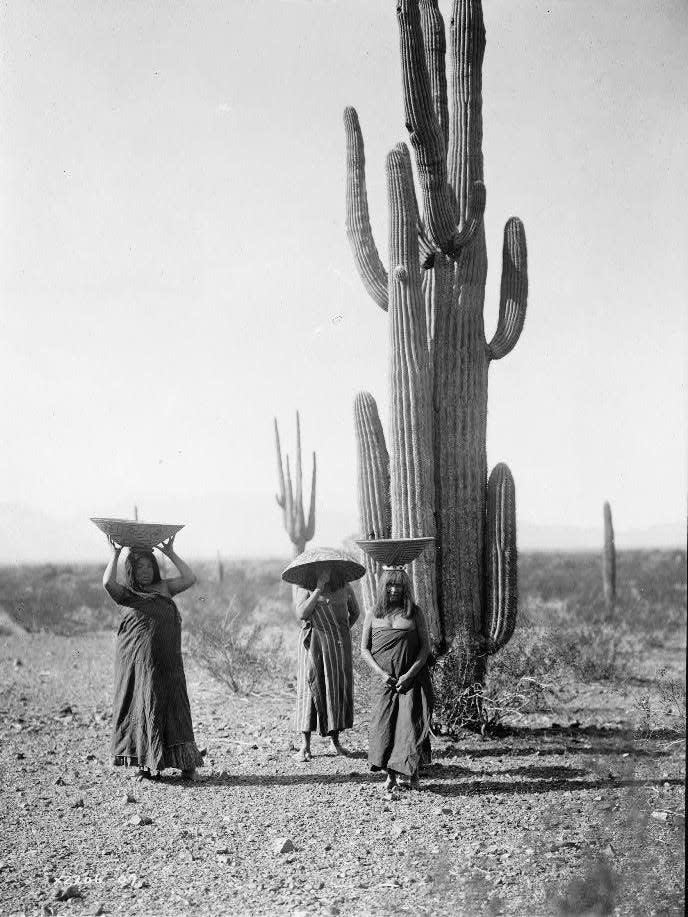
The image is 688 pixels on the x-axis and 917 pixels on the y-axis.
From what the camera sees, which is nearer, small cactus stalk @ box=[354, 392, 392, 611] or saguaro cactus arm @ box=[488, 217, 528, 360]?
small cactus stalk @ box=[354, 392, 392, 611]

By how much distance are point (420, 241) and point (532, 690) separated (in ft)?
16.4

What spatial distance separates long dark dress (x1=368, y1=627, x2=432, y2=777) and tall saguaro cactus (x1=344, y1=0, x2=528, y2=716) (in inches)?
68.2

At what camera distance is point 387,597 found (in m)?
6.91

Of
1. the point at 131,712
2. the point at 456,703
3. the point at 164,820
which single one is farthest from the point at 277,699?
the point at 164,820

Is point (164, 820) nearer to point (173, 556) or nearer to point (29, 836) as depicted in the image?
point (29, 836)

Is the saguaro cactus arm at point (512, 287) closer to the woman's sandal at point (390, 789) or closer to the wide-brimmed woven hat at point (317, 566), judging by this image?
the wide-brimmed woven hat at point (317, 566)

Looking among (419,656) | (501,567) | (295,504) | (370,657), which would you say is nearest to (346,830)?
(370,657)

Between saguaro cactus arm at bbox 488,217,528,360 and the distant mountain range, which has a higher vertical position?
saguaro cactus arm at bbox 488,217,528,360

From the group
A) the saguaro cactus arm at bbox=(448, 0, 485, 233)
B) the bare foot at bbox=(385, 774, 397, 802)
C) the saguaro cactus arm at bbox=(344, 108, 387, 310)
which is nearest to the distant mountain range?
the saguaro cactus arm at bbox=(344, 108, 387, 310)

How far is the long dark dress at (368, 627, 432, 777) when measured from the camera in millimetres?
6551

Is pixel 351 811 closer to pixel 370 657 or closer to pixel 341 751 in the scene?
pixel 370 657

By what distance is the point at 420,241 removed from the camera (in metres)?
9.30

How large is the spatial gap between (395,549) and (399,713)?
4.25ft

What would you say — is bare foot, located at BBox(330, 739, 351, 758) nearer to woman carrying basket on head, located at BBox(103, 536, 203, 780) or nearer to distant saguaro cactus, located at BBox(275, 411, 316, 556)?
woman carrying basket on head, located at BBox(103, 536, 203, 780)
